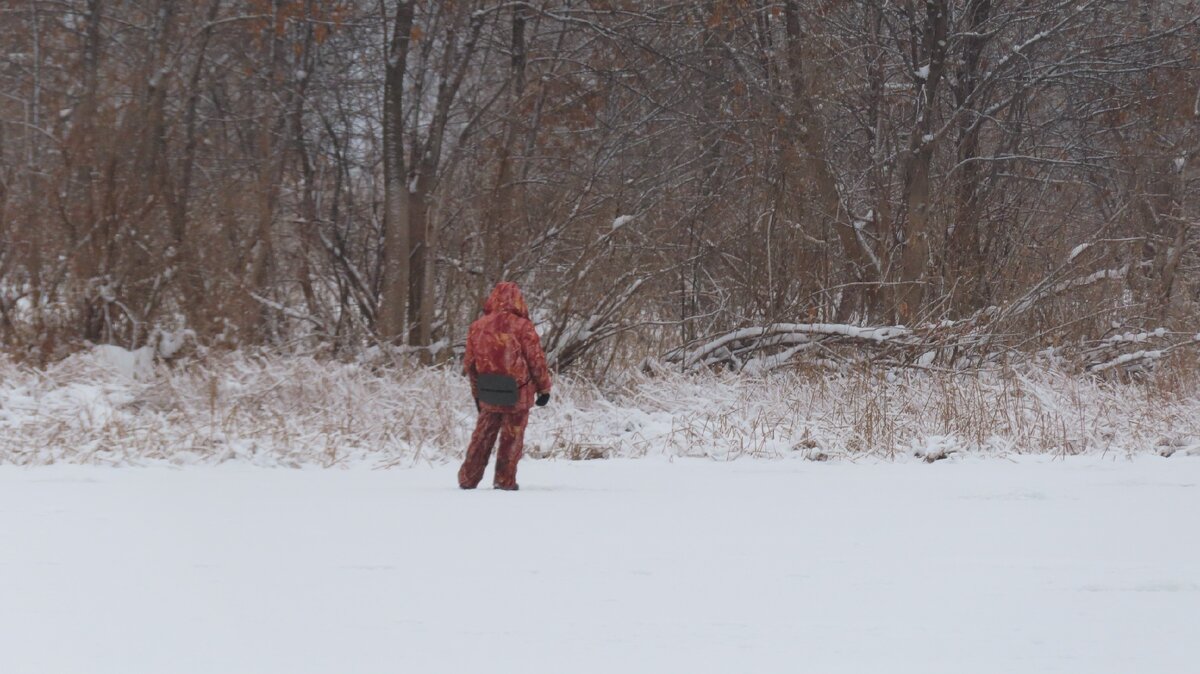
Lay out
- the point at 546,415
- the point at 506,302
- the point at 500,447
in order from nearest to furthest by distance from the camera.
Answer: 1. the point at 506,302
2. the point at 500,447
3. the point at 546,415

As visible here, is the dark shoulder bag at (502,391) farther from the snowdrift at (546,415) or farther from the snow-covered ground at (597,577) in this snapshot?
the snowdrift at (546,415)

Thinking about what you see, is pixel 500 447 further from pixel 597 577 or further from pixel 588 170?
pixel 588 170

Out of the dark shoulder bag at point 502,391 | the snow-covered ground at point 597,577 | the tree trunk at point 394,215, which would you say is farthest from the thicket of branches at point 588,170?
the dark shoulder bag at point 502,391

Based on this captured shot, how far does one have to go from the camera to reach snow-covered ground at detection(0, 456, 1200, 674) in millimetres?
→ 3918

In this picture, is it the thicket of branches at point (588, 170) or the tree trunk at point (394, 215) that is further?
the tree trunk at point (394, 215)

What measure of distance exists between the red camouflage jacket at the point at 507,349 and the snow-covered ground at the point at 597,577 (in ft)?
2.50

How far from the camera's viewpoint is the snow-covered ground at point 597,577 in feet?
12.9

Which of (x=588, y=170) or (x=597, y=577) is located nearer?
(x=597, y=577)

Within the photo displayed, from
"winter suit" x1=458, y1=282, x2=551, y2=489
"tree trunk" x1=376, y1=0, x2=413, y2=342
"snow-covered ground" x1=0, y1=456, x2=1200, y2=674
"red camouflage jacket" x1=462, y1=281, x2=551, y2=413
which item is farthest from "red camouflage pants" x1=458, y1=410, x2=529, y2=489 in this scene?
"tree trunk" x1=376, y1=0, x2=413, y2=342

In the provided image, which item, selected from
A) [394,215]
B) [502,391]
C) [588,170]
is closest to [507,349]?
[502,391]

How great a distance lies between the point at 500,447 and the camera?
833 cm

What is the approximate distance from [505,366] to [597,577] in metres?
3.13

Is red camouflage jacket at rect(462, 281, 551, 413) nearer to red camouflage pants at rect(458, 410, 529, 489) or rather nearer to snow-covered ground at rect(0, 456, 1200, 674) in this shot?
red camouflage pants at rect(458, 410, 529, 489)

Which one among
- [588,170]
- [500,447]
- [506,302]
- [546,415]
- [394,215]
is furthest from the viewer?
[588,170]
